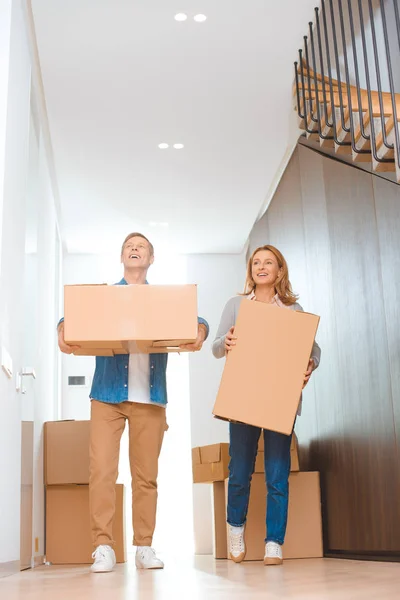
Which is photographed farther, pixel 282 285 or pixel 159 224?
pixel 159 224

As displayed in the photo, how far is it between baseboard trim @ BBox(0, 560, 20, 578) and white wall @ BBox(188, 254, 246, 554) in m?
2.91

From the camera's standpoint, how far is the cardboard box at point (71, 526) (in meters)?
3.68

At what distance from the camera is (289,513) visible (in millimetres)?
3451

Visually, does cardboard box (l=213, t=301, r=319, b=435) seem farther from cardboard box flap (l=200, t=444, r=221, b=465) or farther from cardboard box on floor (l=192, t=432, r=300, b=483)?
cardboard box flap (l=200, t=444, r=221, b=465)

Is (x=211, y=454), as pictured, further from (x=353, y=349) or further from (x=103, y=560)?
(x=103, y=560)

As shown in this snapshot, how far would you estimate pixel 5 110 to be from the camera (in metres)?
2.57

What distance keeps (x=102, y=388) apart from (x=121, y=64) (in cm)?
179

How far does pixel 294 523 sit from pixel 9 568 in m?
1.38

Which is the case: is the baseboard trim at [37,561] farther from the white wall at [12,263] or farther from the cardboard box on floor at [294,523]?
the cardboard box on floor at [294,523]

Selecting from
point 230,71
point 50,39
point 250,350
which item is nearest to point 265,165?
point 230,71

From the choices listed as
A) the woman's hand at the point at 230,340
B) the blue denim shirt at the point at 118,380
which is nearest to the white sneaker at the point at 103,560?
the blue denim shirt at the point at 118,380

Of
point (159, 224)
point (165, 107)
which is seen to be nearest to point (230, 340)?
point (165, 107)

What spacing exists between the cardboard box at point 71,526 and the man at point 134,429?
1085mm

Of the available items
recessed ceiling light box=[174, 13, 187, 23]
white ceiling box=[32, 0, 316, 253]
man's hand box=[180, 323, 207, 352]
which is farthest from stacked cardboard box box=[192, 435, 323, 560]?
recessed ceiling light box=[174, 13, 187, 23]
